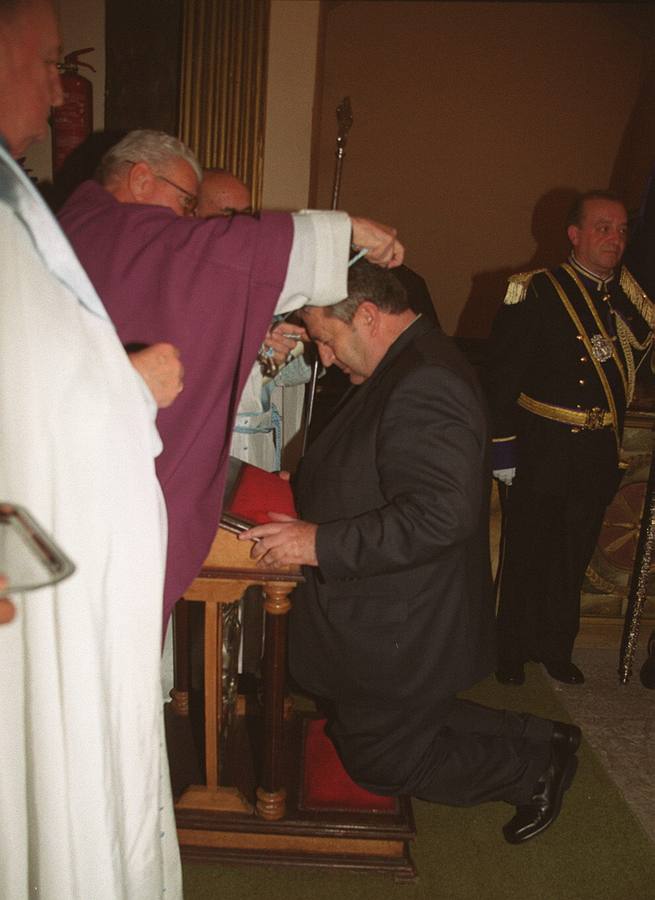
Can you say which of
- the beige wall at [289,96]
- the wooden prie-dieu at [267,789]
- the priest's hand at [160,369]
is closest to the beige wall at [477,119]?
the beige wall at [289,96]

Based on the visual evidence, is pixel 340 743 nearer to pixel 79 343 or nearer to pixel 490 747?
pixel 490 747

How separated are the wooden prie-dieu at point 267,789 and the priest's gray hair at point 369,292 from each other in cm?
58

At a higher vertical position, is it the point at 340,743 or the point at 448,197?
the point at 448,197

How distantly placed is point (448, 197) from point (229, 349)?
681 centimetres

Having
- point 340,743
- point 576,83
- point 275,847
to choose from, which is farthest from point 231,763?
point 576,83

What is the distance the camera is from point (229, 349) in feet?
4.17

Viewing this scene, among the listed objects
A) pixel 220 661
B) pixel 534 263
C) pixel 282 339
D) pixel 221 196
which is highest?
pixel 221 196

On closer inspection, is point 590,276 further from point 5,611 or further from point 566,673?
point 5,611

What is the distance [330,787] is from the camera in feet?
6.64

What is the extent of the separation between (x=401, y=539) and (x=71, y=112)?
2.86 meters

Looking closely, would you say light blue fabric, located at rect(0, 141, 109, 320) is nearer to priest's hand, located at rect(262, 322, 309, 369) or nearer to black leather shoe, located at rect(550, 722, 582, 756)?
priest's hand, located at rect(262, 322, 309, 369)

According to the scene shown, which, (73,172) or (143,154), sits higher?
(143,154)

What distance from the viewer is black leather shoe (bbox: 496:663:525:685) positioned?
2.96 meters

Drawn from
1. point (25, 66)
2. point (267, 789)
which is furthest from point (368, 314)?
point (267, 789)
